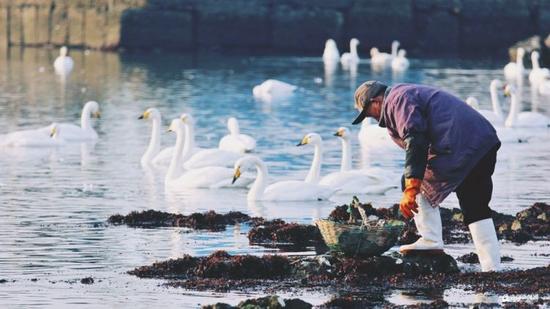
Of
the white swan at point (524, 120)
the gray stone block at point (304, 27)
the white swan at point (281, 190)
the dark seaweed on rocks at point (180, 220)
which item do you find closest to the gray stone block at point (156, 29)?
the gray stone block at point (304, 27)

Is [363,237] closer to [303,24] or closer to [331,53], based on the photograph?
[331,53]

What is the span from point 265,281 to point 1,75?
40.3m

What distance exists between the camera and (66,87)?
48.1m

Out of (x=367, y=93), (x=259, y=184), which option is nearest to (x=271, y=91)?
(x=259, y=184)

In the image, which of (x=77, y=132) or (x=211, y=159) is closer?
(x=211, y=159)

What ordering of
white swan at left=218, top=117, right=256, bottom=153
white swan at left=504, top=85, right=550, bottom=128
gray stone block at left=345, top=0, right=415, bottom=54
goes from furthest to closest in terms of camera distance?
gray stone block at left=345, top=0, right=415, bottom=54
white swan at left=504, top=85, right=550, bottom=128
white swan at left=218, top=117, right=256, bottom=153

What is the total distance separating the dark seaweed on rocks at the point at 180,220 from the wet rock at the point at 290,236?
104 cm

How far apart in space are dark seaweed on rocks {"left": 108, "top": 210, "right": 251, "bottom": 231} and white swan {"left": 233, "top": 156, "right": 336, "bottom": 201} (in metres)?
2.32

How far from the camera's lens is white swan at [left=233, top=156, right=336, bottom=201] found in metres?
20.4

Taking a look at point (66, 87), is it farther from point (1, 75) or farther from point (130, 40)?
point (130, 40)

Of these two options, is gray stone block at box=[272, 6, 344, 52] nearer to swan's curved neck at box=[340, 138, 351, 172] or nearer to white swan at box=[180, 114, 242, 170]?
white swan at box=[180, 114, 242, 170]

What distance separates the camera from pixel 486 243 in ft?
43.5

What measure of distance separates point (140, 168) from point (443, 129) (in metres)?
13.2

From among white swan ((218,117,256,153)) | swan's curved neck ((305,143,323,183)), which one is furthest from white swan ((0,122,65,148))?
swan's curved neck ((305,143,323,183))
